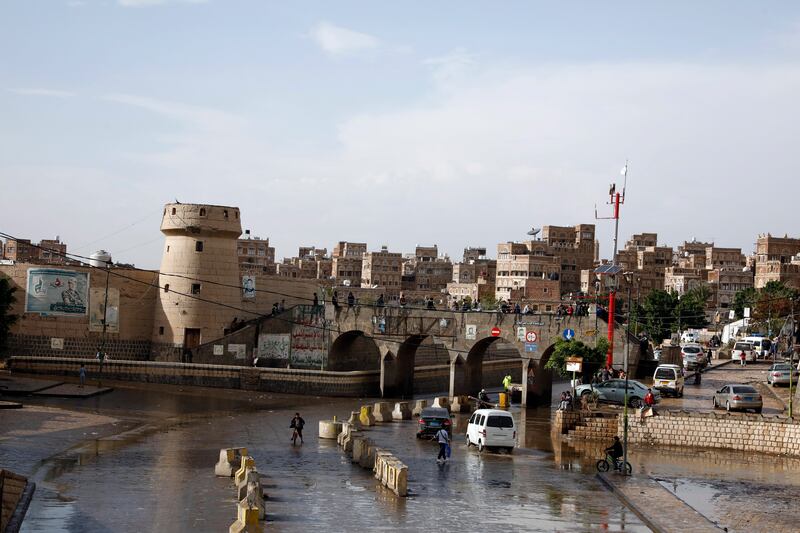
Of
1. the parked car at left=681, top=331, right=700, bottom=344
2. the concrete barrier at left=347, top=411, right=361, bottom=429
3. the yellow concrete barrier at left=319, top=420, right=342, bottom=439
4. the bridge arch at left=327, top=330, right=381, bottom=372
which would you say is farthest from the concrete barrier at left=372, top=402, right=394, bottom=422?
the parked car at left=681, top=331, right=700, bottom=344

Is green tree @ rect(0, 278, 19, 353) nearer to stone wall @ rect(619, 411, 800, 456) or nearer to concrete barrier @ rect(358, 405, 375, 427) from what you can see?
concrete barrier @ rect(358, 405, 375, 427)

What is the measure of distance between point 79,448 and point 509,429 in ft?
44.6

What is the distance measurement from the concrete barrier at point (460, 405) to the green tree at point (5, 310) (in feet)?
80.5

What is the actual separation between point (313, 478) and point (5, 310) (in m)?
34.9

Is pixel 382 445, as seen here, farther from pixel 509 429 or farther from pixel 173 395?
pixel 173 395

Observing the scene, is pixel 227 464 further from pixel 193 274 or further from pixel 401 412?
pixel 193 274

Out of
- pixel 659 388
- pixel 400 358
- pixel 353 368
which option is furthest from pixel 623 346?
pixel 353 368

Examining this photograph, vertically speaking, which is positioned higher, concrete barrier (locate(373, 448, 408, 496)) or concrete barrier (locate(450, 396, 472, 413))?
concrete barrier (locate(450, 396, 472, 413))

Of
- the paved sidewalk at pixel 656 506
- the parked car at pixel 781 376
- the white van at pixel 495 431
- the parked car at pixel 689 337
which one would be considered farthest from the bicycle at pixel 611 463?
the parked car at pixel 689 337

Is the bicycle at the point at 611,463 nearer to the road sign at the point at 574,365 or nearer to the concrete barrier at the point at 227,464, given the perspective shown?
the concrete barrier at the point at 227,464

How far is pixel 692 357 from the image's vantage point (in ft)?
214

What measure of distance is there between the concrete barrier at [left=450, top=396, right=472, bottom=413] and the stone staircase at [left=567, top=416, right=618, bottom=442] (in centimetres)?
1163

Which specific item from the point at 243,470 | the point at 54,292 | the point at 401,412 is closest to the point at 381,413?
the point at 401,412

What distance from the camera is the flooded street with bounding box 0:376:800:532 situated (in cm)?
2358
